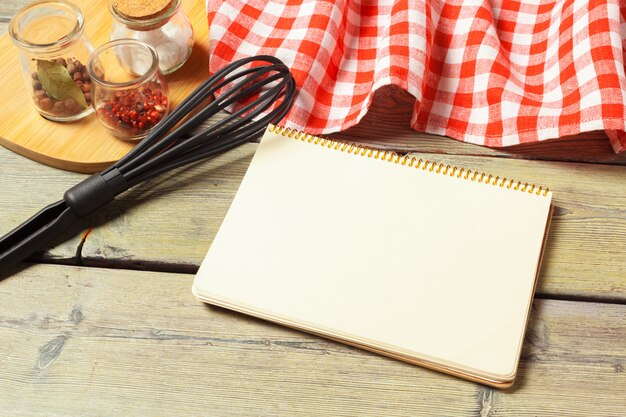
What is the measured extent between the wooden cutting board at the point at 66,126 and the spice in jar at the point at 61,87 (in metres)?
0.02

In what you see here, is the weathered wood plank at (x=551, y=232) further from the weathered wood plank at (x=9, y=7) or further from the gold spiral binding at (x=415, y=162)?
the weathered wood plank at (x=9, y=7)

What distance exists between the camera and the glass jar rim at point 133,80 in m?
0.69

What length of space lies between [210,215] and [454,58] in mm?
303

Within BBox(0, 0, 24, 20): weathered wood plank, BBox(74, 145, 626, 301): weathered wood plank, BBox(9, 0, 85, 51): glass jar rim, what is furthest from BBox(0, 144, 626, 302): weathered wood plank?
BBox(0, 0, 24, 20): weathered wood plank

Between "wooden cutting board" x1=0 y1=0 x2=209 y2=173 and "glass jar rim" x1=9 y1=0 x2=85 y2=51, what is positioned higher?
"glass jar rim" x1=9 y1=0 x2=85 y2=51

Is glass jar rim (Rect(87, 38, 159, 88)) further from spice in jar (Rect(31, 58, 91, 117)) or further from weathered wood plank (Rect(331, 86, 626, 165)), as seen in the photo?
weathered wood plank (Rect(331, 86, 626, 165))

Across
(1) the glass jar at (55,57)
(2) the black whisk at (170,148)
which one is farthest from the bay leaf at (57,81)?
(2) the black whisk at (170,148)

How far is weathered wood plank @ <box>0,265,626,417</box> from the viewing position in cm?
57

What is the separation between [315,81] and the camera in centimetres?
76

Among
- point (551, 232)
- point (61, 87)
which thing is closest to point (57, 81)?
point (61, 87)

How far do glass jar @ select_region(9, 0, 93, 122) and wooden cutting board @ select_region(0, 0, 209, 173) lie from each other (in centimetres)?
2

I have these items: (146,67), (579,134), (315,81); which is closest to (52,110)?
(146,67)

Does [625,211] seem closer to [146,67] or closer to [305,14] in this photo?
[305,14]

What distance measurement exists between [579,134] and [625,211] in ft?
0.31
